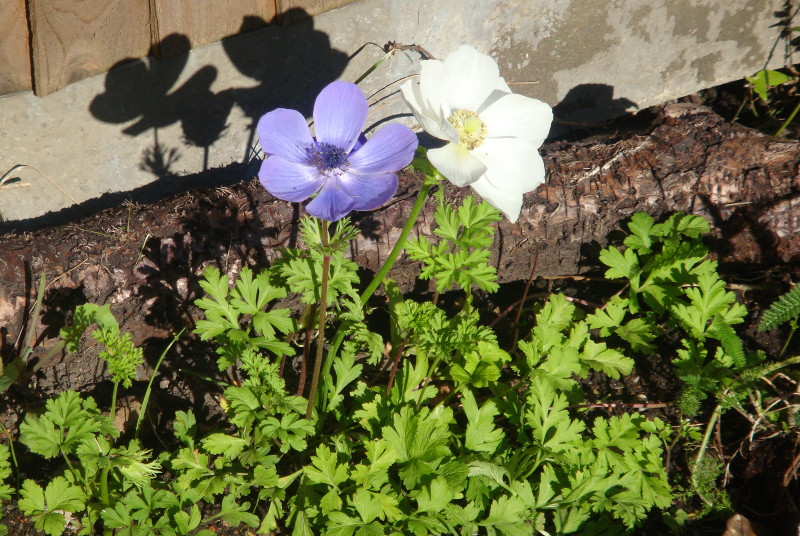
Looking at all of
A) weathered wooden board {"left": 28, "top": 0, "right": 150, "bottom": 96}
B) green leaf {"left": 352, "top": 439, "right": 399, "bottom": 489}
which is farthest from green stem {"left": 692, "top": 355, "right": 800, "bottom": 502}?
weathered wooden board {"left": 28, "top": 0, "right": 150, "bottom": 96}

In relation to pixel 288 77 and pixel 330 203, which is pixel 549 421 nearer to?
pixel 330 203

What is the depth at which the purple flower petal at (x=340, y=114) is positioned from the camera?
1.98 meters

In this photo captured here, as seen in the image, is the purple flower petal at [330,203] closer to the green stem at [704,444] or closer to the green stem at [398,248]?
the green stem at [398,248]

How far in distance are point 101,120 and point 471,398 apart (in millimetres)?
2163

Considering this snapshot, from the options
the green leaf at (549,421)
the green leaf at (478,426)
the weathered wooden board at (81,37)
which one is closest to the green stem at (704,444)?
the green leaf at (549,421)

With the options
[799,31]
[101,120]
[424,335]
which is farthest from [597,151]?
[101,120]

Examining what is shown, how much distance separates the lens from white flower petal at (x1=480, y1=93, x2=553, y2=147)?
80.4 inches

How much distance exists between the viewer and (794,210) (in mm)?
2785

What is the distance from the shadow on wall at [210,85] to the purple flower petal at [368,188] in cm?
117

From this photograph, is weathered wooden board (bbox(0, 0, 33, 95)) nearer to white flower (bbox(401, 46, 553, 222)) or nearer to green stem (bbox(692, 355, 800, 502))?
white flower (bbox(401, 46, 553, 222))

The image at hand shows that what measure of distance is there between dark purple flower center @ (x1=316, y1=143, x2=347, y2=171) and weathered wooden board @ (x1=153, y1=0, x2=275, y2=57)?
3.81 feet

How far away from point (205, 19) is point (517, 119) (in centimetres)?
162

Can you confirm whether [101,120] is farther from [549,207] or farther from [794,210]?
[794,210]

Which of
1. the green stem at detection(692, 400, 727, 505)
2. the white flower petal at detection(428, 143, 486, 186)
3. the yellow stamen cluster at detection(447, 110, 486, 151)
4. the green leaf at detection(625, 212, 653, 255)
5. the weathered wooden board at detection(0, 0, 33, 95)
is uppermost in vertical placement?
the weathered wooden board at detection(0, 0, 33, 95)
